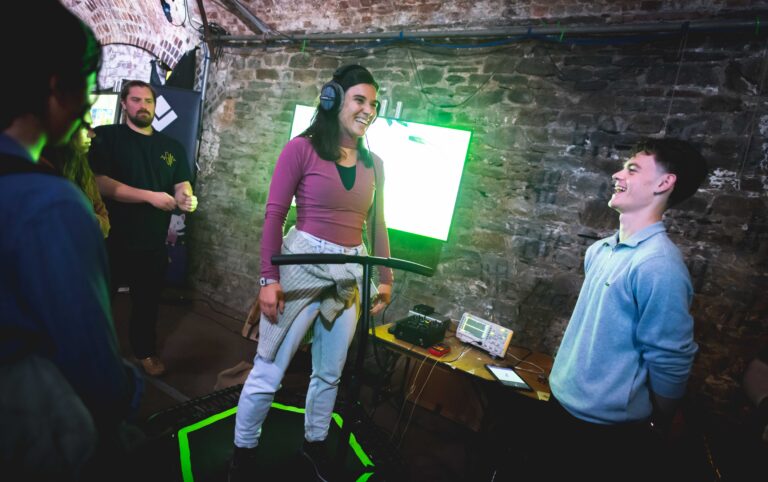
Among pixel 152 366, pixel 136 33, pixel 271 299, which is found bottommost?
pixel 152 366

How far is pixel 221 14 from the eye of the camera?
170 inches

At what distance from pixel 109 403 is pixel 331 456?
5.40 feet

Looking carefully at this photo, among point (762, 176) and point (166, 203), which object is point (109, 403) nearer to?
point (166, 203)

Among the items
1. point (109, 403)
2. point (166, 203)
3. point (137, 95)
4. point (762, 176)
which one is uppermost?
point (762, 176)

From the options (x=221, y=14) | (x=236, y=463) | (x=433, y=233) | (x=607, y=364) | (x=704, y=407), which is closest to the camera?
(x=607, y=364)

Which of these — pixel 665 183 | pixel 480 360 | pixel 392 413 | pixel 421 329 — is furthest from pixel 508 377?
pixel 665 183

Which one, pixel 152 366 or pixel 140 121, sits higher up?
pixel 140 121

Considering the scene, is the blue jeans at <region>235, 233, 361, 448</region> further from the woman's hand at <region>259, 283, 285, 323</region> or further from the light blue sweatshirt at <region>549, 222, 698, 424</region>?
the light blue sweatshirt at <region>549, 222, 698, 424</region>

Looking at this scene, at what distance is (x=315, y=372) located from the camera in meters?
1.88

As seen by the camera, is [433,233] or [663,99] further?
[433,233]

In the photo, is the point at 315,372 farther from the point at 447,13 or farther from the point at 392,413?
the point at 447,13

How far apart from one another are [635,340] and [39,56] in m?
1.88

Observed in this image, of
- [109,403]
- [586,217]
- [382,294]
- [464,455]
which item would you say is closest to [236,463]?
[382,294]

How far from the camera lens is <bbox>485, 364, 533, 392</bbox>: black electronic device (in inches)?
84.0
